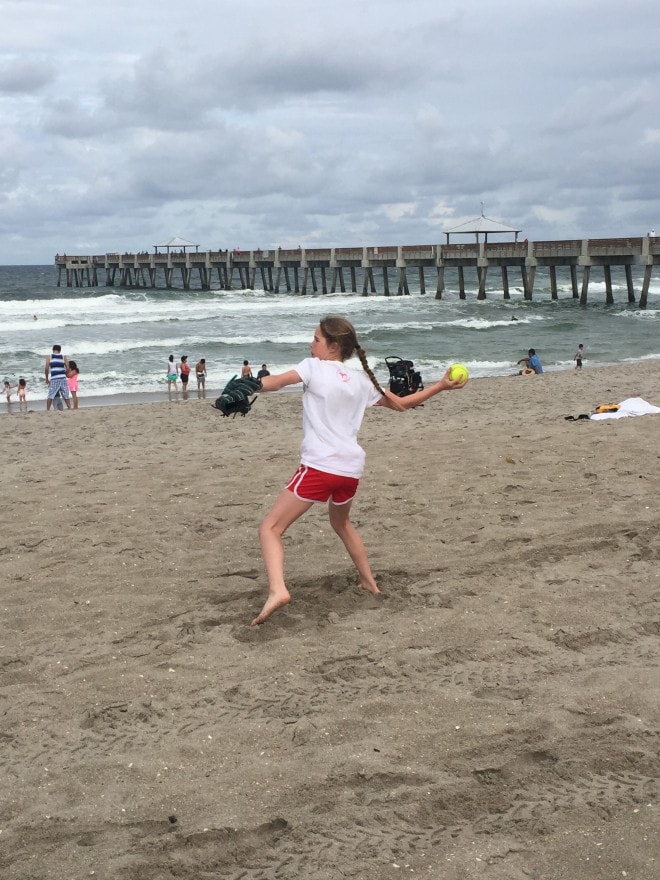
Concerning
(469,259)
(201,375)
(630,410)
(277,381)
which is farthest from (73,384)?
(469,259)

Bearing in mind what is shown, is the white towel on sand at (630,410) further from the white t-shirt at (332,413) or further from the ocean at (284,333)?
the ocean at (284,333)

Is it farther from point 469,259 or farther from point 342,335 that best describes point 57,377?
point 469,259

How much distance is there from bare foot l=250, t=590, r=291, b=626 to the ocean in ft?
60.3

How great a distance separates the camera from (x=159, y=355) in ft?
97.0

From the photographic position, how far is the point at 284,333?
3684 cm

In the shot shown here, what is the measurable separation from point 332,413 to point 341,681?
1.23 meters

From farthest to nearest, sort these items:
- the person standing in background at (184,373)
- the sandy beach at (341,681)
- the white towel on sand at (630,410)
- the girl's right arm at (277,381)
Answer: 1. the person standing in background at (184,373)
2. the white towel on sand at (630,410)
3. the girl's right arm at (277,381)
4. the sandy beach at (341,681)

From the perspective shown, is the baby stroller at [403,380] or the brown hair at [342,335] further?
the baby stroller at [403,380]

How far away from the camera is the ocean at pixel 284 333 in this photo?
26.8 metres

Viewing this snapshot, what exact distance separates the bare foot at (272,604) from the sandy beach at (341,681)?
0.07m

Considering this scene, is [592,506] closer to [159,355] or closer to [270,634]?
[270,634]

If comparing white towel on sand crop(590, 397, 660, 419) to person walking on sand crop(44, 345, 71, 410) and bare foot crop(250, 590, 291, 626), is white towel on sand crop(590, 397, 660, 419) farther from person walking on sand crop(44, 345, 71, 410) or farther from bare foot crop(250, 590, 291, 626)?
person walking on sand crop(44, 345, 71, 410)

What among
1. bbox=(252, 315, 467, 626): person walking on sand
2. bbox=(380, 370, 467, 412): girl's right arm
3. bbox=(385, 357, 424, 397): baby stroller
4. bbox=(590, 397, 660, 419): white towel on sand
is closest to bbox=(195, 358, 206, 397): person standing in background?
bbox=(590, 397, 660, 419): white towel on sand

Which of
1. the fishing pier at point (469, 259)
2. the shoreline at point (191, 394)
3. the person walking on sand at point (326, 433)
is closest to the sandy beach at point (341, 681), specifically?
the person walking on sand at point (326, 433)
